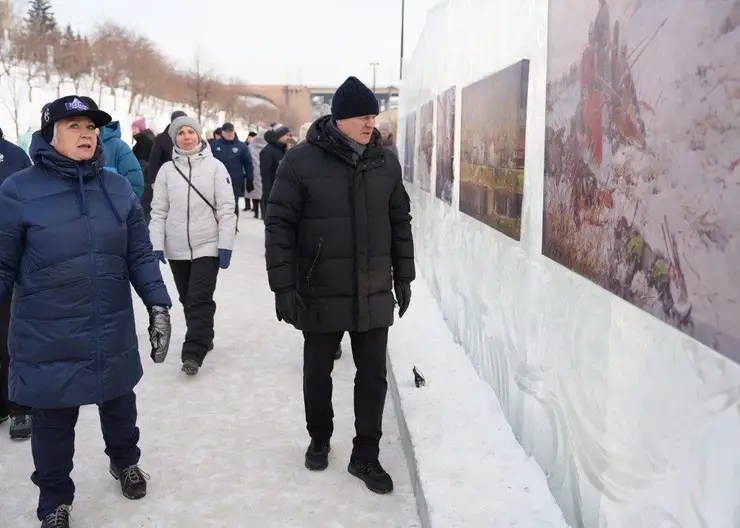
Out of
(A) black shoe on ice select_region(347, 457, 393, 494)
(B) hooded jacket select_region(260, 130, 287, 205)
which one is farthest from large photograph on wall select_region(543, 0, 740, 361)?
(B) hooded jacket select_region(260, 130, 287, 205)

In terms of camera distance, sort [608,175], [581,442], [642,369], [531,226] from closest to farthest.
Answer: [642,369] < [608,175] < [581,442] < [531,226]

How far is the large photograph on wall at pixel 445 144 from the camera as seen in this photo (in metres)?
5.95

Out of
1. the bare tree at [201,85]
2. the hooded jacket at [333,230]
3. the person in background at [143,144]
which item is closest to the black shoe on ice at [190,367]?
the hooded jacket at [333,230]

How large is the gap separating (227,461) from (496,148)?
2218 mm

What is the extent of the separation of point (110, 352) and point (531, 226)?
192 centimetres

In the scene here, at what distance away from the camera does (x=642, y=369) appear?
2158mm

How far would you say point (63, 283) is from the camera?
9.30 feet

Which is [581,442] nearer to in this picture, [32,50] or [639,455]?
[639,455]

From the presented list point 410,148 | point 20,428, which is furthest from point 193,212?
point 410,148

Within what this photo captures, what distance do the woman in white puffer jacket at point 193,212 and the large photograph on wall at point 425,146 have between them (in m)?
2.91

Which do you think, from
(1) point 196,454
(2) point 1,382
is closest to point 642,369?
(1) point 196,454

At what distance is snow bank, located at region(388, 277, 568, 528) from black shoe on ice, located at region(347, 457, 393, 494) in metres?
0.14

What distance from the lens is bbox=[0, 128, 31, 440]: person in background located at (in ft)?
13.0

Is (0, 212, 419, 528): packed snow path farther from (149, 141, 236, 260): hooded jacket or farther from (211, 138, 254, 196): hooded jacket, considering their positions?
(211, 138, 254, 196): hooded jacket
